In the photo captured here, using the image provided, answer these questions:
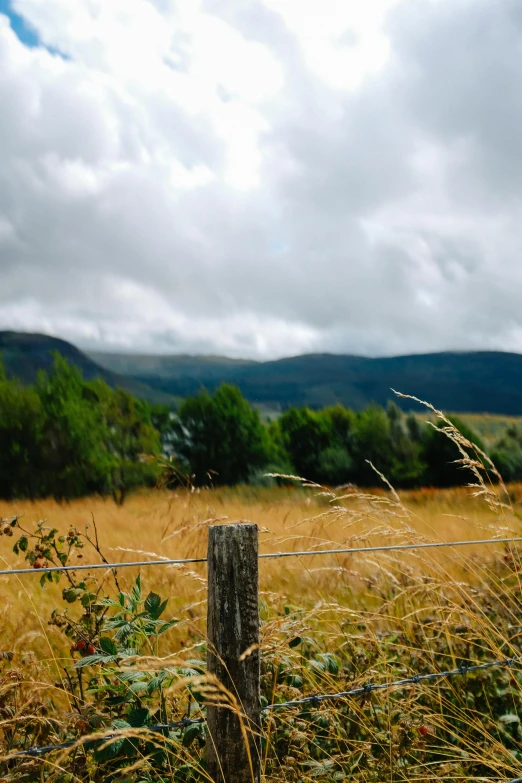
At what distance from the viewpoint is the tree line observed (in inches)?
611

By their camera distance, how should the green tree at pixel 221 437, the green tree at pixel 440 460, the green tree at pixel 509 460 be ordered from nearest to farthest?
the green tree at pixel 440 460 → the green tree at pixel 509 460 → the green tree at pixel 221 437

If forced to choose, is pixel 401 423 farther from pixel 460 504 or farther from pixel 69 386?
pixel 69 386

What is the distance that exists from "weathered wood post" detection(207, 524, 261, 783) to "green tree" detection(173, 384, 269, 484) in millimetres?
16265

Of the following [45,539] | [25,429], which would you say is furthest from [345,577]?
[25,429]

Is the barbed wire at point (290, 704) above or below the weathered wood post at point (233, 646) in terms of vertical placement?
below

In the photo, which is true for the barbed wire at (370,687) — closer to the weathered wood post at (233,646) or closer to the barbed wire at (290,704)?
the barbed wire at (290,704)

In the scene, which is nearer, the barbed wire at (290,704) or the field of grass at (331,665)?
the barbed wire at (290,704)

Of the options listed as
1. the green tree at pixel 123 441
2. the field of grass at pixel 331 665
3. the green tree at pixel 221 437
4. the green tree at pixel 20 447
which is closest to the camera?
the field of grass at pixel 331 665

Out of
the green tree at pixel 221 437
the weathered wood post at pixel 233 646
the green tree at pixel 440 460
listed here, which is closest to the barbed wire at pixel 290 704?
the weathered wood post at pixel 233 646

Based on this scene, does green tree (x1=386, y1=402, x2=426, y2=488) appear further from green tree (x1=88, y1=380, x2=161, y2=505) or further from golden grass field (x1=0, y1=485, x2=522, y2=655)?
golden grass field (x1=0, y1=485, x2=522, y2=655)

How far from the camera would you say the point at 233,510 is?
30.7 feet

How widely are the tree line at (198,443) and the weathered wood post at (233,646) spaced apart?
1177 centimetres

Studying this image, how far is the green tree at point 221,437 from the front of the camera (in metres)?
18.5

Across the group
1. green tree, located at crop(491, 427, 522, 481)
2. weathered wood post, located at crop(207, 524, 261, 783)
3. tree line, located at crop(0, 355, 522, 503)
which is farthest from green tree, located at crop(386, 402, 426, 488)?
weathered wood post, located at crop(207, 524, 261, 783)
